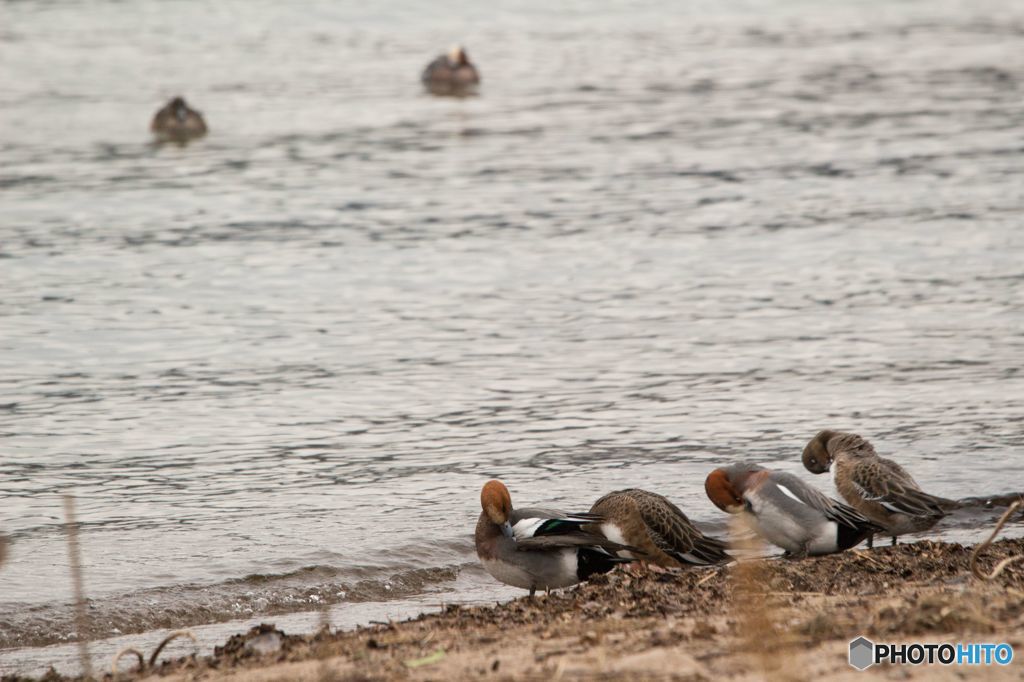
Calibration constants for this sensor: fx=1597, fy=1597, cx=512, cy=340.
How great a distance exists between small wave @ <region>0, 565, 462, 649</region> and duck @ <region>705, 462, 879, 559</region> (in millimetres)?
1491

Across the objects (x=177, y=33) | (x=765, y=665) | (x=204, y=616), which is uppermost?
(x=177, y=33)

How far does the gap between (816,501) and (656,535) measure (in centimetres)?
84

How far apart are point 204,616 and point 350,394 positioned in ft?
12.0

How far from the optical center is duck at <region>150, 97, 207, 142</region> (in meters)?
21.8

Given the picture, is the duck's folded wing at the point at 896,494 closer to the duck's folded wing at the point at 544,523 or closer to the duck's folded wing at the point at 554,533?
the duck's folded wing at the point at 554,533

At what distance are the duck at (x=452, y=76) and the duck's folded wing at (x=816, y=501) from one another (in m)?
18.3

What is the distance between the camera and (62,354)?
39.8 ft

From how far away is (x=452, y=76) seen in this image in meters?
25.9

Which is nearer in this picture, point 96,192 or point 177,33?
point 96,192

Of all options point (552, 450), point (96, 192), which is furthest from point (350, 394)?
point (96, 192)

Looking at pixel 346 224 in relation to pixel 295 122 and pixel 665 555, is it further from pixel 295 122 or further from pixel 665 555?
pixel 665 555

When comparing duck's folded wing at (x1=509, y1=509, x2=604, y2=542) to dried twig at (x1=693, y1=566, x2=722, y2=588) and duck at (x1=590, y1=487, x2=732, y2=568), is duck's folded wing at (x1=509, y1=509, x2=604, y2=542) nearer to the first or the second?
duck at (x1=590, y1=487, x2=732, y2=568)

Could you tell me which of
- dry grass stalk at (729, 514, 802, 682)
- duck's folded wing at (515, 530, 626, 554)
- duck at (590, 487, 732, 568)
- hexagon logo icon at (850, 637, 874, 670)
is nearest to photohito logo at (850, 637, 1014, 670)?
hexagon logo icon at (850, 637, 874, 670)

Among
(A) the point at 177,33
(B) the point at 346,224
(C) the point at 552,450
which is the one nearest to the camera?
(C) the point at 552,450
